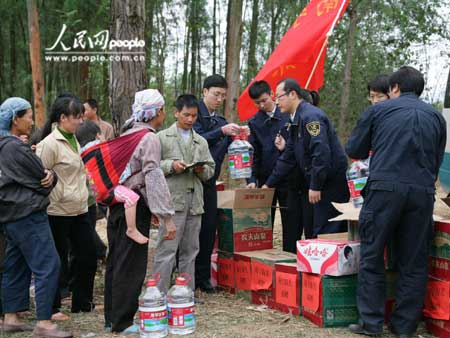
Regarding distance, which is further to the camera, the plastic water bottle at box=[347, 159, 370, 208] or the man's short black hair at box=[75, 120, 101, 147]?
the man's short black hair at box=[75, 120, 101, 147]

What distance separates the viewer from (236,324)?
14.9ft

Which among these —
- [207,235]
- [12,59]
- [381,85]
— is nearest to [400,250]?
[381,85]

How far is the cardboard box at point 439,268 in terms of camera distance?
4070 mm

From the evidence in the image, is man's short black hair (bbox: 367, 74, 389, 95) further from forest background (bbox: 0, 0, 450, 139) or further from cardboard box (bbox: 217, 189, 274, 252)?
forest background (bbox: 0, 0, 450, 139)

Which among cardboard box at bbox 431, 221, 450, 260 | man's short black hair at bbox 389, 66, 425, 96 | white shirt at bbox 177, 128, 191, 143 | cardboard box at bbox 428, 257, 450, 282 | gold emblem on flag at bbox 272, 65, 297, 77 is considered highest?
gold emblem on flag at bbox 272, 65, 297, 77

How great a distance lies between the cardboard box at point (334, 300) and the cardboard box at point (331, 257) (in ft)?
0.20

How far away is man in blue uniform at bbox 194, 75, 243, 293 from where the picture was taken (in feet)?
17.8

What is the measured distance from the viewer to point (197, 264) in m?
5.55

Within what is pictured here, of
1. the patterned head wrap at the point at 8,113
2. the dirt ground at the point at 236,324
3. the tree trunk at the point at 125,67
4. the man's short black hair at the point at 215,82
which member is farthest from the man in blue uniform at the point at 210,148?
the patterned head wrap at the point at 8,113

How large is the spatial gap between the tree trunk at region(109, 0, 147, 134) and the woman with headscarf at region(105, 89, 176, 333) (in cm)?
188

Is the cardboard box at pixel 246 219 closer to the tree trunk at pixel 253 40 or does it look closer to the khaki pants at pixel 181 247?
the khaki pants at pixel 181 247

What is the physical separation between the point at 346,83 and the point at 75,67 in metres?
8.21

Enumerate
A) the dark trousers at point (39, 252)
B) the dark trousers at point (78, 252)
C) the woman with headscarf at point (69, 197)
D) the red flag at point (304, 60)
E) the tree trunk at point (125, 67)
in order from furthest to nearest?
the red flag at point (304, 60) → the tree trunk at point (125, 67) → the dark trousers at point (78, 252) → the woman with headscarf at point (69, 197) → the dark trousers at point (39, 252)

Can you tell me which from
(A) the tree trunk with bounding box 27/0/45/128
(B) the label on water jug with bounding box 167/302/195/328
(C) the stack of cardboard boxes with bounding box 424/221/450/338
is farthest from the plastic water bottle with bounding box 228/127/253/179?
(A) the tree trunk with bounding box 27/0/45/128
